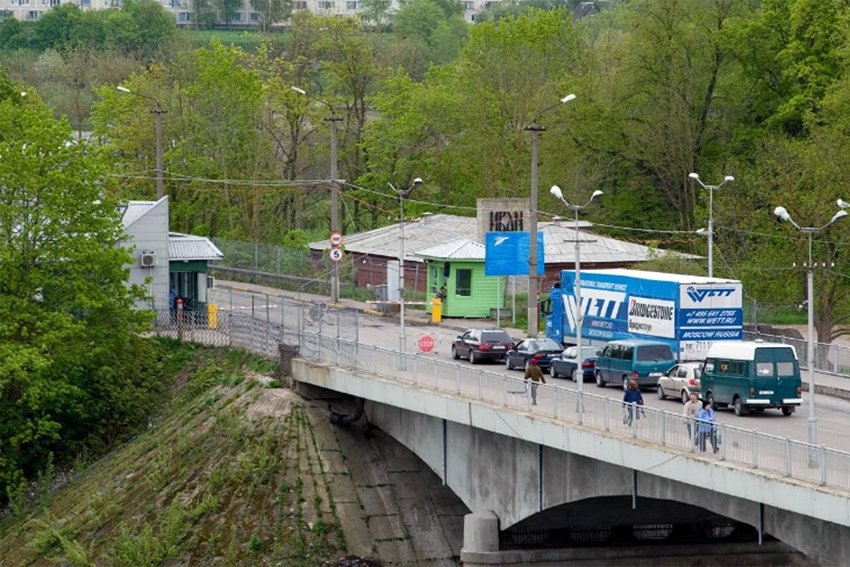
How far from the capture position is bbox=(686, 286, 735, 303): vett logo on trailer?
168 feet

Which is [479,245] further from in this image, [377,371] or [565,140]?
[377,371]

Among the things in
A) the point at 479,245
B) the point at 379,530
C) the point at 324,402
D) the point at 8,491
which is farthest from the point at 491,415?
the point at 479,245

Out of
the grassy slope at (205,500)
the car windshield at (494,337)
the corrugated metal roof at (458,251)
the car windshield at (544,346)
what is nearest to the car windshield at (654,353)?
the car windshield at (544,346)

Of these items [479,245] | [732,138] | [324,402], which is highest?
[732,138]

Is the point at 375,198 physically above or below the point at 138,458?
above

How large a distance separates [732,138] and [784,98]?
11.0 feet

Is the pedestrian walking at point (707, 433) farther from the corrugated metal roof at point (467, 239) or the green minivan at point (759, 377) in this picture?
the corrugated metal roof at point (467, 239)

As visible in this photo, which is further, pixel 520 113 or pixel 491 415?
pixel 520 113

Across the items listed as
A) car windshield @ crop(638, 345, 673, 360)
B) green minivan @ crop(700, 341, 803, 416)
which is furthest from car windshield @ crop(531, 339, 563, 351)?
green minivan @ crop(700, 341, 803, 416)

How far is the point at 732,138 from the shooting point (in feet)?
298

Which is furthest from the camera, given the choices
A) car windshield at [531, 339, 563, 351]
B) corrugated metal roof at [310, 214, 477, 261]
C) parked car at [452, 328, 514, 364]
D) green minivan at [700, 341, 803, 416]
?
corrugated metal roof at [310, 214, 477, 261]

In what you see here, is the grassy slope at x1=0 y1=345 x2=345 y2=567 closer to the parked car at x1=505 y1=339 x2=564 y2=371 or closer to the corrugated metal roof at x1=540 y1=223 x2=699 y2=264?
the parked car at x1=505 y1=339 x2=564 y2=371

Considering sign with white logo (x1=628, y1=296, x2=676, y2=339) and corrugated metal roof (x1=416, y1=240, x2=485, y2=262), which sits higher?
corrugated metal roof (x1=416, y1=240, x2=485, y2=262)

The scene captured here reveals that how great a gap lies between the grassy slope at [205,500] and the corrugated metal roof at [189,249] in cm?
1263
